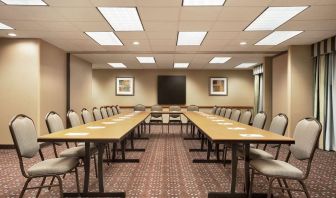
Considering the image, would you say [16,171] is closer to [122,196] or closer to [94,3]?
[122,196]

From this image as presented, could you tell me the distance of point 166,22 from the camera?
493 cm

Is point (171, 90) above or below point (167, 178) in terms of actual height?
above

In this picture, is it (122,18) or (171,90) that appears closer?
(122,18)

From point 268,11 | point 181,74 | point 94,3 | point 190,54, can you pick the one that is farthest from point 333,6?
point 181,74

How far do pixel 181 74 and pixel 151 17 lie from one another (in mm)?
7981

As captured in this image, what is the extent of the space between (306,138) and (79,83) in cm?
775

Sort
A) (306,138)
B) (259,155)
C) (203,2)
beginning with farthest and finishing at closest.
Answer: (203,2) → (259,155) → (306,138)

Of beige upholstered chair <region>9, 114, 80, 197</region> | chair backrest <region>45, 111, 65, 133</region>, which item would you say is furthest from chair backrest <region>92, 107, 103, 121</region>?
beige upholstered chair <region>9, 114, 80, 197</region>

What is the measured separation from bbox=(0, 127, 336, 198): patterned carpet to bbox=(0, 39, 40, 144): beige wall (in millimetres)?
1180

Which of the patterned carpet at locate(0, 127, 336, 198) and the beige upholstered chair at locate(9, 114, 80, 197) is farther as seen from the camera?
the patterned carpet at locate(0, 127, 336, 198)

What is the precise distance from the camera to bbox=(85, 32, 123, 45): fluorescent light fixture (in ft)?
19.4

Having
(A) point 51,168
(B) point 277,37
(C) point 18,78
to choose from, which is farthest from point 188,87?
(A) point 51,168

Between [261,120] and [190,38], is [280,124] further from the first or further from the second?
[190,38]

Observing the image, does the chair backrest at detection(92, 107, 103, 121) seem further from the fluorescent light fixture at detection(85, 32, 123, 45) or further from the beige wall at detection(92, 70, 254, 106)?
the beige wall at detection(92, 70, 254, 106)
